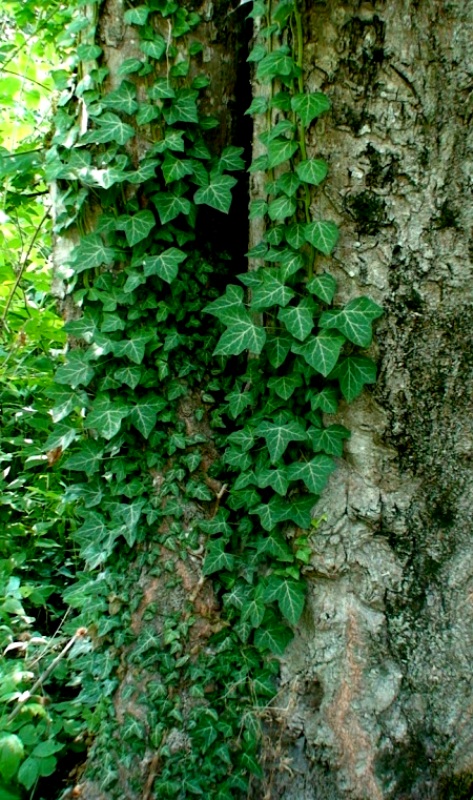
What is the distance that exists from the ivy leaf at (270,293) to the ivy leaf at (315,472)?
1.63 feet

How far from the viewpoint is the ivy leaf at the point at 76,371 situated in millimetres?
2258

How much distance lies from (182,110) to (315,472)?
48.2 inches

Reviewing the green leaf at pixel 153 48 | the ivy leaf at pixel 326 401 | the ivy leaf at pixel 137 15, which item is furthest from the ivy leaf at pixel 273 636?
the ivy leaf at pixel 137 15

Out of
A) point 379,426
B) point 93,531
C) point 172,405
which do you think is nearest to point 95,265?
point 172,405

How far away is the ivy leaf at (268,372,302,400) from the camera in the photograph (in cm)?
204

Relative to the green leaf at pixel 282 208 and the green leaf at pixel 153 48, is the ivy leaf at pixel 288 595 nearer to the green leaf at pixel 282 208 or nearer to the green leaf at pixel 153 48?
the green leaf at pixel 282 208

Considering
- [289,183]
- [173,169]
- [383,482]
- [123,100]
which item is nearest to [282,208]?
[289,183]

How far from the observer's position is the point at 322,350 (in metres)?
1.93

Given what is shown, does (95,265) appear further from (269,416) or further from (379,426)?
(379,426)

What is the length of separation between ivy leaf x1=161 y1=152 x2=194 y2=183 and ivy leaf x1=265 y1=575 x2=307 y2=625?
133 centimetres

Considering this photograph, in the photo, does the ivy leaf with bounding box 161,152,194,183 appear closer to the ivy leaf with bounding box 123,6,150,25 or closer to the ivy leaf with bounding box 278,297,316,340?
the ivy leaf with bounding box 123,6,150,25

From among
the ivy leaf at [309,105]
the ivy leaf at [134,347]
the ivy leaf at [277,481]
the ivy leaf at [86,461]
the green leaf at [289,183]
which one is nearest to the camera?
the ivy leaf at [309,105]

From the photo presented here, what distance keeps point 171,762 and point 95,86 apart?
223 cm

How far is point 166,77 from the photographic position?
7.01ft
